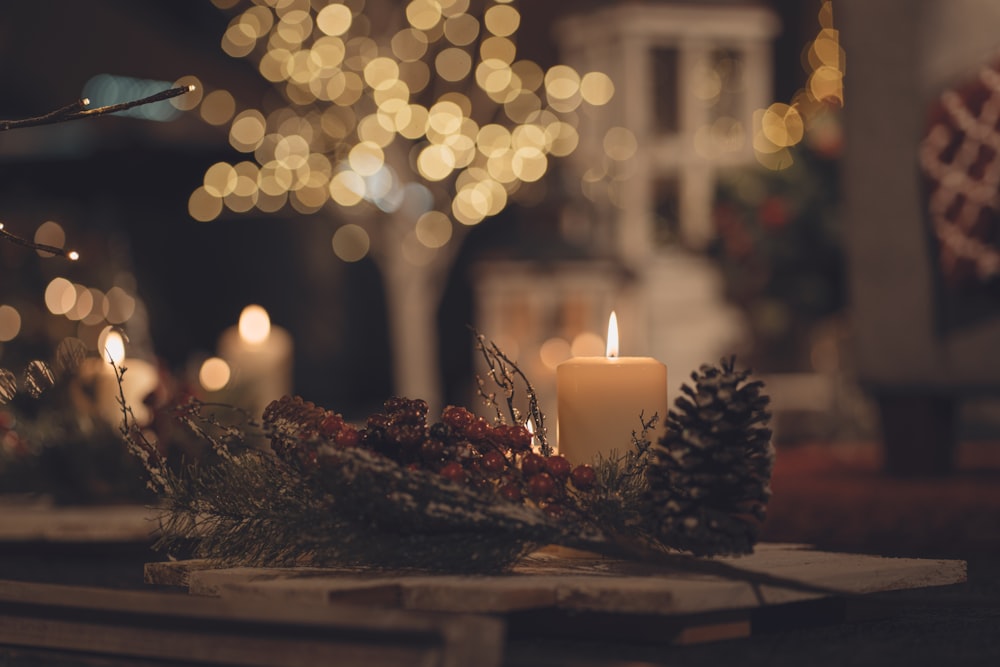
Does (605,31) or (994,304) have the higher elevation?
(605,31)

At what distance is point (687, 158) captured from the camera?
208 inches

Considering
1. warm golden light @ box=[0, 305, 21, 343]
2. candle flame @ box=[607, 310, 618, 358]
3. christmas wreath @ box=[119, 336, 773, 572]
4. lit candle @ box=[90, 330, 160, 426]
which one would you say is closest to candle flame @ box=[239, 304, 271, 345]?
lit candle @ box=[90, 330, 160, 426]

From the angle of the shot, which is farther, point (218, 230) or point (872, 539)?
point (218, 230)

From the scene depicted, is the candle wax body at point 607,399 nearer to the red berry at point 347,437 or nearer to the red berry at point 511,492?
the red berry at point 511,492

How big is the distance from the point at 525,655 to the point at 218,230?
19.5 ft

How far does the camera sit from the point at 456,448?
160 centimetres

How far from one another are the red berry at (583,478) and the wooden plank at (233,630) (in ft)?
1.20

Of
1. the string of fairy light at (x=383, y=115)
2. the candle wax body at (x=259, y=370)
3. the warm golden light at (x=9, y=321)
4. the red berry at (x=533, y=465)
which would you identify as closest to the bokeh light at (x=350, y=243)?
the string of fairy light at (x=383, y=115)

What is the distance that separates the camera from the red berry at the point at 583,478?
1554mm

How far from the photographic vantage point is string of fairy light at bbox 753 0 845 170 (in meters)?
5.16

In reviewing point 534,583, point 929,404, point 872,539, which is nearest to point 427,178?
point 929,404

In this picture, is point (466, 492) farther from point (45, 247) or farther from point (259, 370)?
point (259, 370)

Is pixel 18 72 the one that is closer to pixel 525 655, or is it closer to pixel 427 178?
pixel 427 178

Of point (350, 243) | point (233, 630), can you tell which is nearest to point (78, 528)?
point (233, 630)
